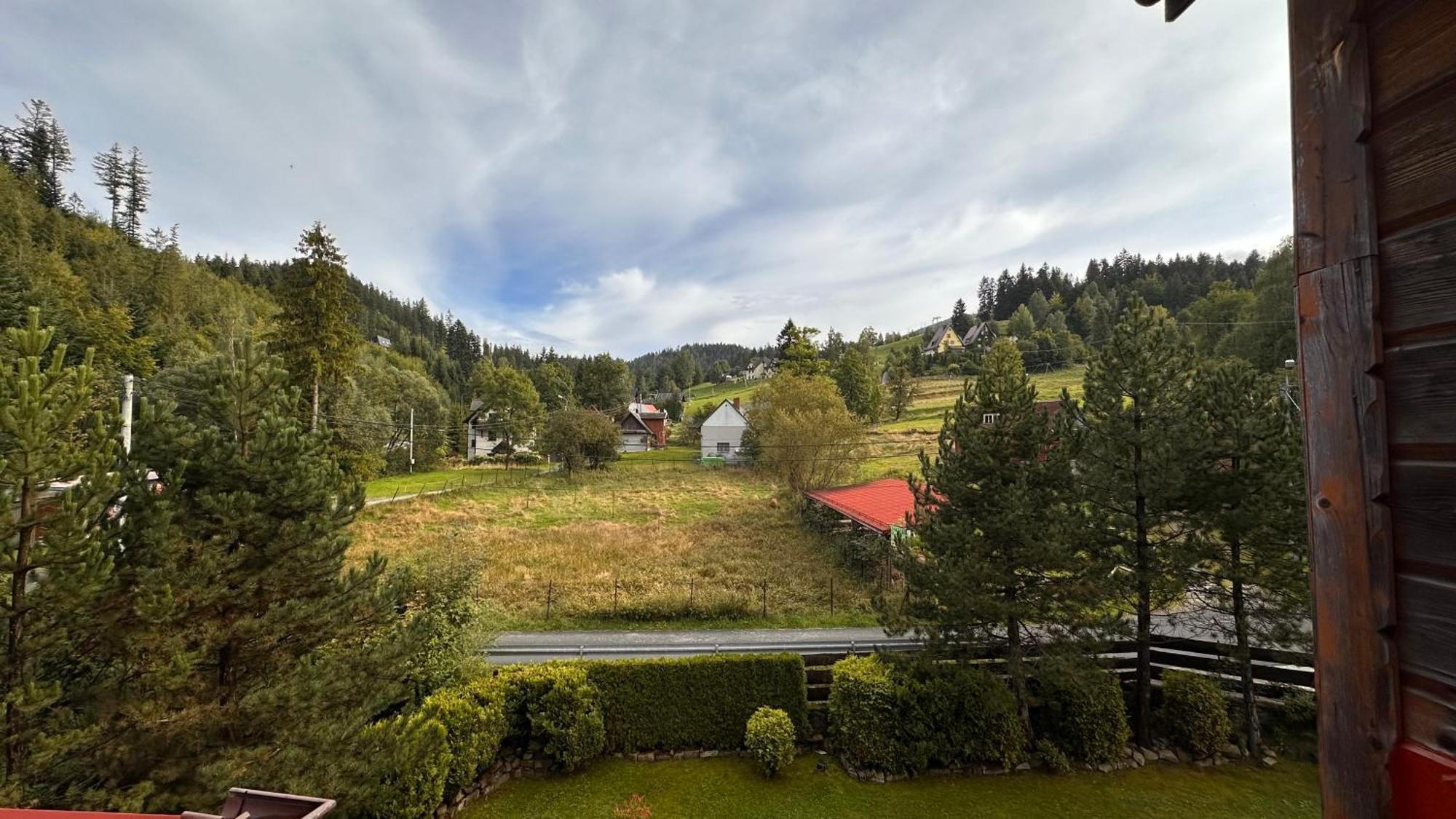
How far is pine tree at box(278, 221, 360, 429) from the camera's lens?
66.9 ft

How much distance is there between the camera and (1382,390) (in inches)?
57.3

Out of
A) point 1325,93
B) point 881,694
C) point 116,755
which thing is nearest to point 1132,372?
point 881,694

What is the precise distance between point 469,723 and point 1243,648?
13.7 m

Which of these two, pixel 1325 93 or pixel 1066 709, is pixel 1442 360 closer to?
pixel 1325 93

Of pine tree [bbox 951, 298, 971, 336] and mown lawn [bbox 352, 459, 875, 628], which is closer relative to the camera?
mown lawn [bbox 352, 459, 875, 628]

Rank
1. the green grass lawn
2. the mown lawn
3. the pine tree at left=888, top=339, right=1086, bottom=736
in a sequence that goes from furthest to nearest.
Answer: the mown lawn < the pine tree at left=888, top=339, right=1086, bottom=736 < the green grass lawn

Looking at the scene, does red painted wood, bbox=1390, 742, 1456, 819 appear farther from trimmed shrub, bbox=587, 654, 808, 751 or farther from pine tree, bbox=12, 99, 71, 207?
pine tree, bbox=12, 99, 71, 207

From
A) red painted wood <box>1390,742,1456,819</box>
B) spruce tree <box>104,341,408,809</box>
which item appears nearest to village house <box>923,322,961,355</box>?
spruce tree <box>104,341,408,809</box>

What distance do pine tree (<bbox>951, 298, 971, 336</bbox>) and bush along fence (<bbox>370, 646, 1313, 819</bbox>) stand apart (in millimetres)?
98610

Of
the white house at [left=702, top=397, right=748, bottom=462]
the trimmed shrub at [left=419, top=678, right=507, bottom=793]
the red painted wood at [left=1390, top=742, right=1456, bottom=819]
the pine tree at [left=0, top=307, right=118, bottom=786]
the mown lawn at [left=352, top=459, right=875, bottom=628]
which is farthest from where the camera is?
the white house at [left=702, top=397, right=748, bottom=462]

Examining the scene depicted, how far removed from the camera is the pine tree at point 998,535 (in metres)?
9.31

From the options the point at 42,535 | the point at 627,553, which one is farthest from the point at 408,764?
the point at 627,553

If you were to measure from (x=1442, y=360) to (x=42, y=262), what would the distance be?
6306 centimetres

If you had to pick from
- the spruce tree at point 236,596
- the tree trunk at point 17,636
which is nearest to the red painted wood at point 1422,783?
the spruce tree at point 236,596
